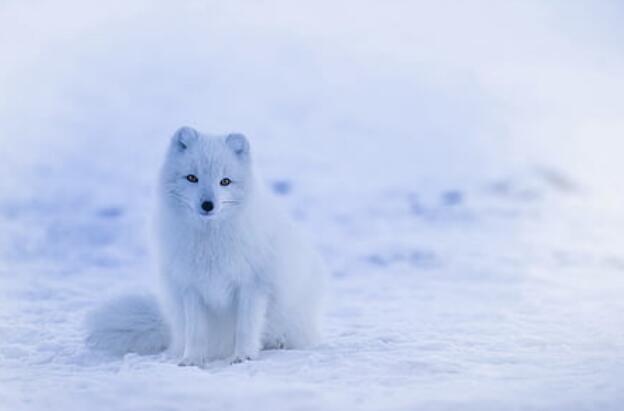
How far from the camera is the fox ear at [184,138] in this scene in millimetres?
3713

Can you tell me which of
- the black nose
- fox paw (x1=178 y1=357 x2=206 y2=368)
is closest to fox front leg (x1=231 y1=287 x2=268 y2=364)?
fox paw (x1=178 y1=357 x2=206 y2=368)

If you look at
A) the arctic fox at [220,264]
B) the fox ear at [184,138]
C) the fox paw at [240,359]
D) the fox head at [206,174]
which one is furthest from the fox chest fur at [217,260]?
the fox ear at [184,138]

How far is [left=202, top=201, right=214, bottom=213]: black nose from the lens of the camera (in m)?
3.50

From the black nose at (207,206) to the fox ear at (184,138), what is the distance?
36cm

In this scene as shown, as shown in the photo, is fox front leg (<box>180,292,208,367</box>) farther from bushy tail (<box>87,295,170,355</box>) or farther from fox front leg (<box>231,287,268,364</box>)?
bushy tail (<box>87,295,170,355</box>)

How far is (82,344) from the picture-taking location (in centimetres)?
429

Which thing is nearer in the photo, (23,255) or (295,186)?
(23,255)

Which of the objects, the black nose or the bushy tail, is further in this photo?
the bushy tail

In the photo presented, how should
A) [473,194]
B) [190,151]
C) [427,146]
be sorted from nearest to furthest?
[190,151] → [473,194] → [427,146]

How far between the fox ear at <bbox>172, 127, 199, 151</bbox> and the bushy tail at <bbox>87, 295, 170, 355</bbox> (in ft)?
3.26

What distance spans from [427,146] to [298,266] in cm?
1186

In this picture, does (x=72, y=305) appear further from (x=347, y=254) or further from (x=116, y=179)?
(x=116, y=179)

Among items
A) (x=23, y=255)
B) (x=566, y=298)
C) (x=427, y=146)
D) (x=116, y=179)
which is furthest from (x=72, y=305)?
(x=427, y=146)

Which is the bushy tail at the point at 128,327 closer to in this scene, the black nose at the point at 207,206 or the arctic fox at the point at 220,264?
the arctic fox at the point at 220,264
